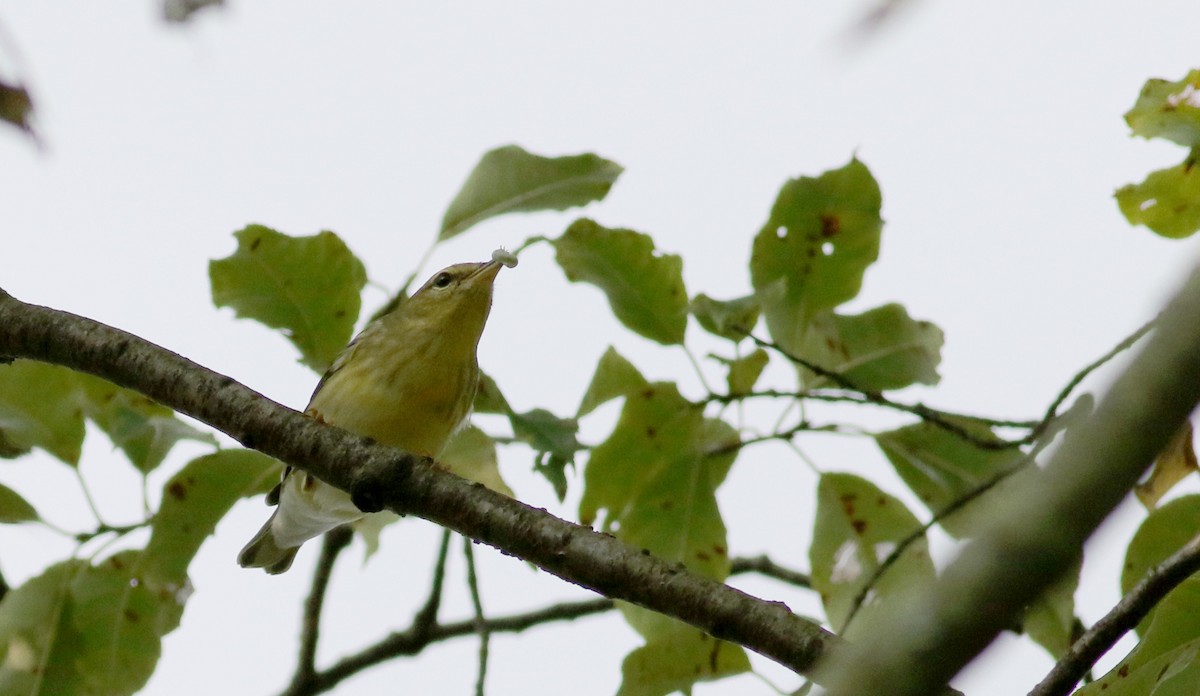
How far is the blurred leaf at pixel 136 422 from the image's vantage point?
3.39 metres

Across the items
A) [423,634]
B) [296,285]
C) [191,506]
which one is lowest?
[191,506]

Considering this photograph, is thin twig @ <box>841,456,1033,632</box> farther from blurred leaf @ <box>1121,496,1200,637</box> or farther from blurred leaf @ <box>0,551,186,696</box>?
blurred leaf @ <box>0,551,186,696</box>

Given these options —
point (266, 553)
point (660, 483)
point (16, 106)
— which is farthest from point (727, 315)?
point (266, 553)

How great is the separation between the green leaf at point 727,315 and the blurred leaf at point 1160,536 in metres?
1.14

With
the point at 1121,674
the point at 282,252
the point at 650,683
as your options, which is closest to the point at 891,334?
the point at 650,683

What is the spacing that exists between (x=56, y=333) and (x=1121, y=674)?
2.44m

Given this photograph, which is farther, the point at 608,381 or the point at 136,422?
the point at 608,381

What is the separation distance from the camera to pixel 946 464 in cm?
370

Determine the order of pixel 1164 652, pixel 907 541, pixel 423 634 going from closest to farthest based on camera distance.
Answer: pixel 1164 652 < pixel 907 541 < pixel 423 634

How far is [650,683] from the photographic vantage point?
3.23m

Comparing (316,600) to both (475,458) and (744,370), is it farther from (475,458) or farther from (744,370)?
(744,370)

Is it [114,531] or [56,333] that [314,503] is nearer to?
[114,531]

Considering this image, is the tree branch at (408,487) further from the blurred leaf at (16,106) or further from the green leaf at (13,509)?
the blurred leaf at (16,106)

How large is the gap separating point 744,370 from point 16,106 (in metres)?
2.41
